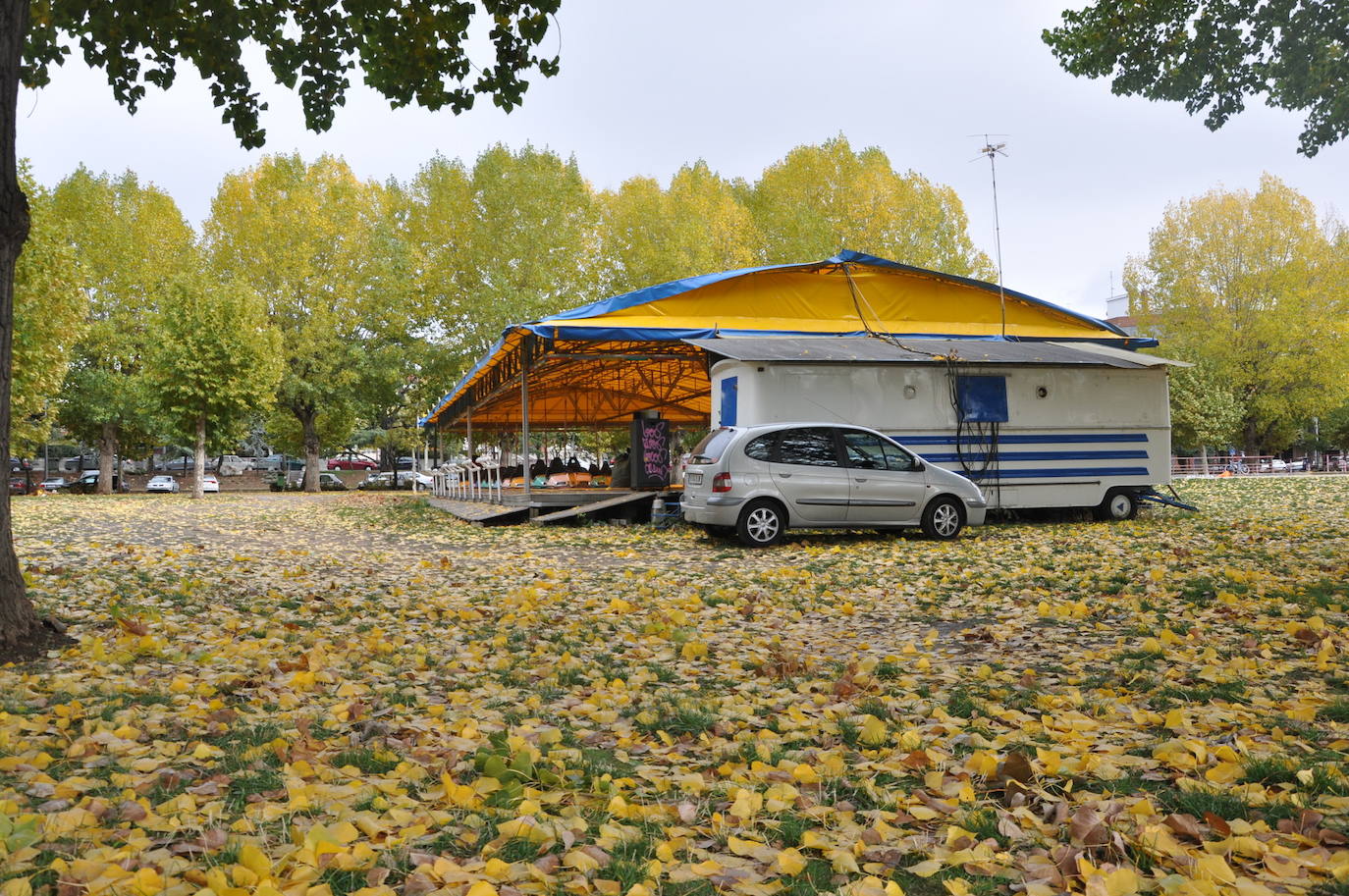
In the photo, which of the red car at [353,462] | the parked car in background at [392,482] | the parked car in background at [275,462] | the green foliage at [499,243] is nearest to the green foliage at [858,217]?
the green foliage at [499,243]

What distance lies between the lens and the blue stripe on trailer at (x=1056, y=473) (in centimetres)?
1425

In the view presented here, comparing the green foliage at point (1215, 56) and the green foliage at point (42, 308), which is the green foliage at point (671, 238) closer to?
the green foliage at point (42, 308)

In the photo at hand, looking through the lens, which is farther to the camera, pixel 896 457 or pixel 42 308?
pixel 42 308

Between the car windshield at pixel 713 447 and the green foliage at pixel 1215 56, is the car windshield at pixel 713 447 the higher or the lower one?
the lower one

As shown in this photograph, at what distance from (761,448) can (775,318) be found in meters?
6.76

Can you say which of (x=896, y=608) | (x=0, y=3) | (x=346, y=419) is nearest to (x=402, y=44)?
(x=0, y=3)

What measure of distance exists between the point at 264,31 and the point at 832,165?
93.1 ft

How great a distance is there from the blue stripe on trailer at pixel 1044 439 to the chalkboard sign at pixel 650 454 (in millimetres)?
6673

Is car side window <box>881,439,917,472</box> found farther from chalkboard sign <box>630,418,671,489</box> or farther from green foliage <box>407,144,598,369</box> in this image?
green foliage <box>407,144,598,369</box>

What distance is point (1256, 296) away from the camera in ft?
124

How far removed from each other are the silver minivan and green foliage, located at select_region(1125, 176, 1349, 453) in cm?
3311

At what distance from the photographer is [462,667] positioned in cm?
520

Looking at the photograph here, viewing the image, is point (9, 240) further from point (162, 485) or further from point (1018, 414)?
point (162, 485)

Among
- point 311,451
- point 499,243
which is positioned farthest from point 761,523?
point 311,451
